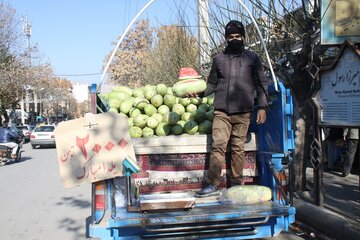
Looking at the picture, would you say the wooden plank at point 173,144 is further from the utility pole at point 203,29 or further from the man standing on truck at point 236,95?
the utility pole at point 203,29

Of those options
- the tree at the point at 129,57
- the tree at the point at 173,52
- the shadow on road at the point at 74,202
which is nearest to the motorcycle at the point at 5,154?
the tree at the point at 173,52

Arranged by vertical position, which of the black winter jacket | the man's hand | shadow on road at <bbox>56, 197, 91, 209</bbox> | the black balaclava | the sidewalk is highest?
the black balaclava

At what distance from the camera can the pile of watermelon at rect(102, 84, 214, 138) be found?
4992 millimetres

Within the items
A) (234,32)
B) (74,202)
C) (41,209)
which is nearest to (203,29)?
(74,202)

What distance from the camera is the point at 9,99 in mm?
37781

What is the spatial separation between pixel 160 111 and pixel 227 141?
4.34 feet

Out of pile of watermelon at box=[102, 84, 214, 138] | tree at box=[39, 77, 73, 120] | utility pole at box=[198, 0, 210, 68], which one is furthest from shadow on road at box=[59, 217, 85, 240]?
tree at box=[39, 77, 73, 120]

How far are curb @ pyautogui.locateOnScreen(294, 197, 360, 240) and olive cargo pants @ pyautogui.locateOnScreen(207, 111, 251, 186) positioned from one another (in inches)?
65.3

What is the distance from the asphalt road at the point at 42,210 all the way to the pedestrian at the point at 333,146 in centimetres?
554

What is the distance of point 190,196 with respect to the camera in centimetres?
395

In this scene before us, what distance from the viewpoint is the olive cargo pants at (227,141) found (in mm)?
4293

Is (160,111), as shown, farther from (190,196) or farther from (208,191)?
(190,196)

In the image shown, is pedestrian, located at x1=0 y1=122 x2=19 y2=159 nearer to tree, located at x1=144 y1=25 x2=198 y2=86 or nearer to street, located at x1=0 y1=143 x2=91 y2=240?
street, located at x1=0 y1=143 x2=91 y2=240

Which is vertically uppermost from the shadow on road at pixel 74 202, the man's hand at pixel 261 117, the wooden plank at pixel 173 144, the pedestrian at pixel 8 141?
the man's hand at pixel 261 117
